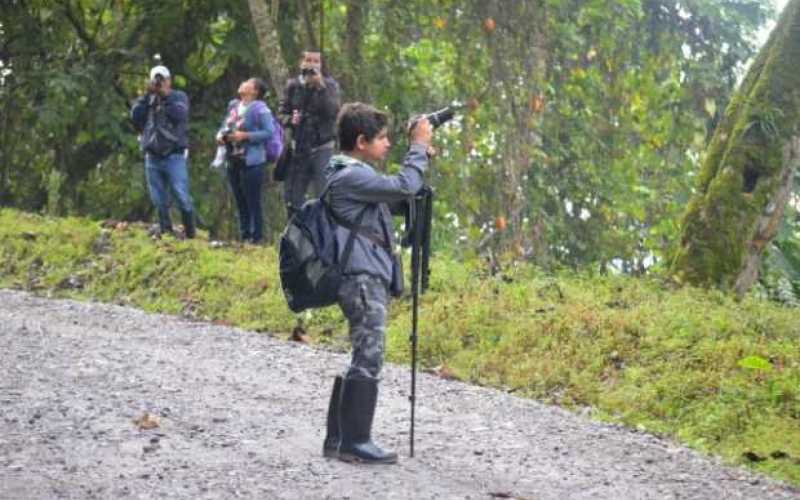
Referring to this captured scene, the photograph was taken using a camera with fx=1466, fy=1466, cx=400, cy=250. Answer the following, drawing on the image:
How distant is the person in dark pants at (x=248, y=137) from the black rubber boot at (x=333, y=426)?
865 centimetres

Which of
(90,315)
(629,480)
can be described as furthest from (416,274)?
(90,315)

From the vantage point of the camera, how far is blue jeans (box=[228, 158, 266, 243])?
16453 millimetres

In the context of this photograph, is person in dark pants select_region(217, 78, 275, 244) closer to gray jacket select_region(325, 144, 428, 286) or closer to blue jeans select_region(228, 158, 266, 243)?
blue jeans select_region(228, 158, 266, 243)

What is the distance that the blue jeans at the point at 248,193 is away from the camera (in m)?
16.5

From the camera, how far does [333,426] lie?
25.9 ft

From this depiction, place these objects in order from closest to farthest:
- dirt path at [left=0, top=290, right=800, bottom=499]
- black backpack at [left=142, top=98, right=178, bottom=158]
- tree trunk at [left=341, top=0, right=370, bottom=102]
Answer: dirt path at [left=0, top=290, right=800, bottom=499] < black backpack at [left=142, top=98, right=178, bottom=158] < tree trunk at [left=341, top=0, right=370, bottom=102]

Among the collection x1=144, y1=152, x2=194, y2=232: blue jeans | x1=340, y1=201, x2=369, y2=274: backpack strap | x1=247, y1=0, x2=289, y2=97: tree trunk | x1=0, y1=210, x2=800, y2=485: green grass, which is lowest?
x1=0, y1=210, x2=800, y2=485: green grass

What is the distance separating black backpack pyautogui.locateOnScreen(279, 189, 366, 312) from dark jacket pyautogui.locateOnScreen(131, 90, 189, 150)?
31.4 ft

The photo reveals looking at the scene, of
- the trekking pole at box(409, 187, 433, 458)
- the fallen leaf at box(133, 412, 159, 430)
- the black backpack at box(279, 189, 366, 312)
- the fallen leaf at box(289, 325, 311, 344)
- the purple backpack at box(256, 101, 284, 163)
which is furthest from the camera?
the purple backpack at box(256, 101, 284, 163)

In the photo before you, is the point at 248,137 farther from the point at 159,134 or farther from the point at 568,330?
the point at 568,330

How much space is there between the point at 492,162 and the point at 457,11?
12.4 ft

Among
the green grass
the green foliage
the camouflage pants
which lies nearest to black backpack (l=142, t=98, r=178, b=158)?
the green grass

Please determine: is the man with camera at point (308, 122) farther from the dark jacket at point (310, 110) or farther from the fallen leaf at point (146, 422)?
the fallen leaf at point (146, 422)

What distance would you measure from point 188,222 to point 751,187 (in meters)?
6.74
